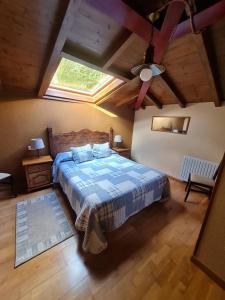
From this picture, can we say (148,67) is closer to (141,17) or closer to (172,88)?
(141,17)

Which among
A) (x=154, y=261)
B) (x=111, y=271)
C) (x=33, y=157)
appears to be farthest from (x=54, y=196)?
(x=154, y=261)

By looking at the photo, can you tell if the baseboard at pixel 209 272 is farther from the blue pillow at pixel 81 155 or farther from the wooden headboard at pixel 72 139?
the wooden headboard at pixel 72 139

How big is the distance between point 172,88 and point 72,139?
8.20 ft

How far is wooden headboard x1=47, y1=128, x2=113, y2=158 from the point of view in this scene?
3.05m

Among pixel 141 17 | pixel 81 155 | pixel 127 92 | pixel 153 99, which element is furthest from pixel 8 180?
pixel 153 99

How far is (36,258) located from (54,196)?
1.17 metres

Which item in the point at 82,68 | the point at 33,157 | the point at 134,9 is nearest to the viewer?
the point at 134,9

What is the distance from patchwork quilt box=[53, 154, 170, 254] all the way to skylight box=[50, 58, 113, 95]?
1.69m

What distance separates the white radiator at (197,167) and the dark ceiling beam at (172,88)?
132cm

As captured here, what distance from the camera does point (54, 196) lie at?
258cm

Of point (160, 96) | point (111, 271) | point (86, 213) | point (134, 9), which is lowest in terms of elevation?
point (111, 271)

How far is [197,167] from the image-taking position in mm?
3057

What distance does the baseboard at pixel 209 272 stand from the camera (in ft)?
4.29

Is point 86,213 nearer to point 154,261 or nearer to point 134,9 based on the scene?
point 154,261
